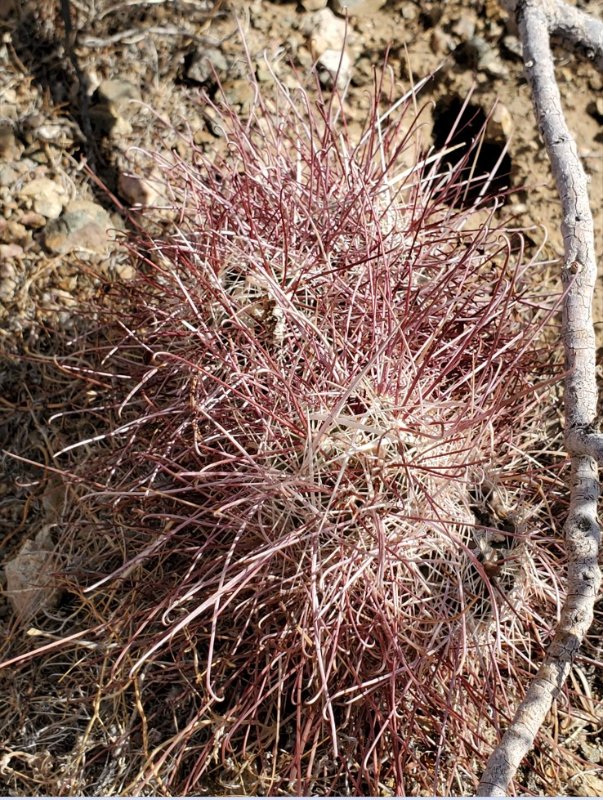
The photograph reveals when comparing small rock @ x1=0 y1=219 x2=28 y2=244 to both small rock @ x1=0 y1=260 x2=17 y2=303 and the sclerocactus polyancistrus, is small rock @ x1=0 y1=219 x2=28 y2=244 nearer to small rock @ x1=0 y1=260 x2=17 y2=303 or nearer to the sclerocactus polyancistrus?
small rock @ x1=0 y1=260 x2=17 y2=303

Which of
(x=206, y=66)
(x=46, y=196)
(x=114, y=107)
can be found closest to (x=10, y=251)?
(x=46, y=196)

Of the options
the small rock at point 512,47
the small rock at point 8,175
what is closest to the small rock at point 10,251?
the small rock at point 8,175

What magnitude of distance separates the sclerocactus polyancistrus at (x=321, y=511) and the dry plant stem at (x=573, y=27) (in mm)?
506

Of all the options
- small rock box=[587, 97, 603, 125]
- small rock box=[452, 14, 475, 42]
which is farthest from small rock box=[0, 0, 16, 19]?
small rock box=[587, 97, 603, 125]

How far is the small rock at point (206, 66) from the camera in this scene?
6.68ft

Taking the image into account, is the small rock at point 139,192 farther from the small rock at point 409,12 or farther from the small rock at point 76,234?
the small rock at point 409,12

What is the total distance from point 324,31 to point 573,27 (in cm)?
62

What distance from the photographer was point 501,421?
1501mm

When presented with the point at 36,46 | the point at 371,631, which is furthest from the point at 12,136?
the point at 371,631

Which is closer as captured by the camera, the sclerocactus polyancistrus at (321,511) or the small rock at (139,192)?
the sclerocactus polyancistrus at (321,511)

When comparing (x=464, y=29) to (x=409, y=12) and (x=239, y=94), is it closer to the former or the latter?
(x=409, y=12)

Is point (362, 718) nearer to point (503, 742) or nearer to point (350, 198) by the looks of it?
point (503, 742)

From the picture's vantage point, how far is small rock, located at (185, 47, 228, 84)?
2.04 m

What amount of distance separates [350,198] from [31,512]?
828 mm
